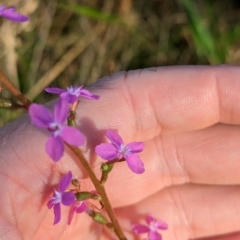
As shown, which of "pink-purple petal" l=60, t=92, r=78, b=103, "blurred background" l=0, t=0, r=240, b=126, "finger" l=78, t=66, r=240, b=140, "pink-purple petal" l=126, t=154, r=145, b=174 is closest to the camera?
"pink-purple petal" l=60, t=92, r=78, b=103

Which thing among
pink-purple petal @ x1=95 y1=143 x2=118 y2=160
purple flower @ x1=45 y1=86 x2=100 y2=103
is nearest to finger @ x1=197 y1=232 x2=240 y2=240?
pink-purple petal @ x1=95 y1=143 x2=118 y2=160

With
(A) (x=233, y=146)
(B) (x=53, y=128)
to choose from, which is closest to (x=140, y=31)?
(A) (x=233, y=146)

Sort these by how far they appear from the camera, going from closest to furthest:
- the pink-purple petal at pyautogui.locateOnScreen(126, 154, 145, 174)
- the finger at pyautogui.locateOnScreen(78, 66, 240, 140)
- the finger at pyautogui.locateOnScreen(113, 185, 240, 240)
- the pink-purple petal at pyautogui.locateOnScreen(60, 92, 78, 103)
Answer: the pink-purple petal at pyautogui.locateOnScreen(60, 92, 78, 103)
the pink-purple petal at pyautogui.locateOnScreen(126, 154, 145, 174)
the finger at pyautogui.locateOnScreen(78, 66, 240, 140)
the finger at pyautogui.locateOnScreen(113, 185, 240, 240)

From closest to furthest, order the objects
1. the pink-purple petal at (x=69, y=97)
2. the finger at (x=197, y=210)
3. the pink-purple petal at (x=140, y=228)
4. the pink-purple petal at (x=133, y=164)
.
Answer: the pink-purple petal at (x=69, y=97) → the pink-purple petal at (x=133, y=164) → the pink-purple petal at (x=140, y=228) → the finger at (x=197, y=210)

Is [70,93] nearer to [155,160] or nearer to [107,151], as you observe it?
[107,151]

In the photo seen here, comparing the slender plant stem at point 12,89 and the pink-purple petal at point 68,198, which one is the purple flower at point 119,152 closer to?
the pink-purple petal at point 68,198

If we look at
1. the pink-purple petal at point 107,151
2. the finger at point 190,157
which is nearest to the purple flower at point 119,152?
the pink-purple petal at point 107,151

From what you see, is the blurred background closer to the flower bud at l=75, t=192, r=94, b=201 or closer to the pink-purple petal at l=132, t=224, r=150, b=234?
the pink-purple petal at l=132, t=224, r=150, b=234
